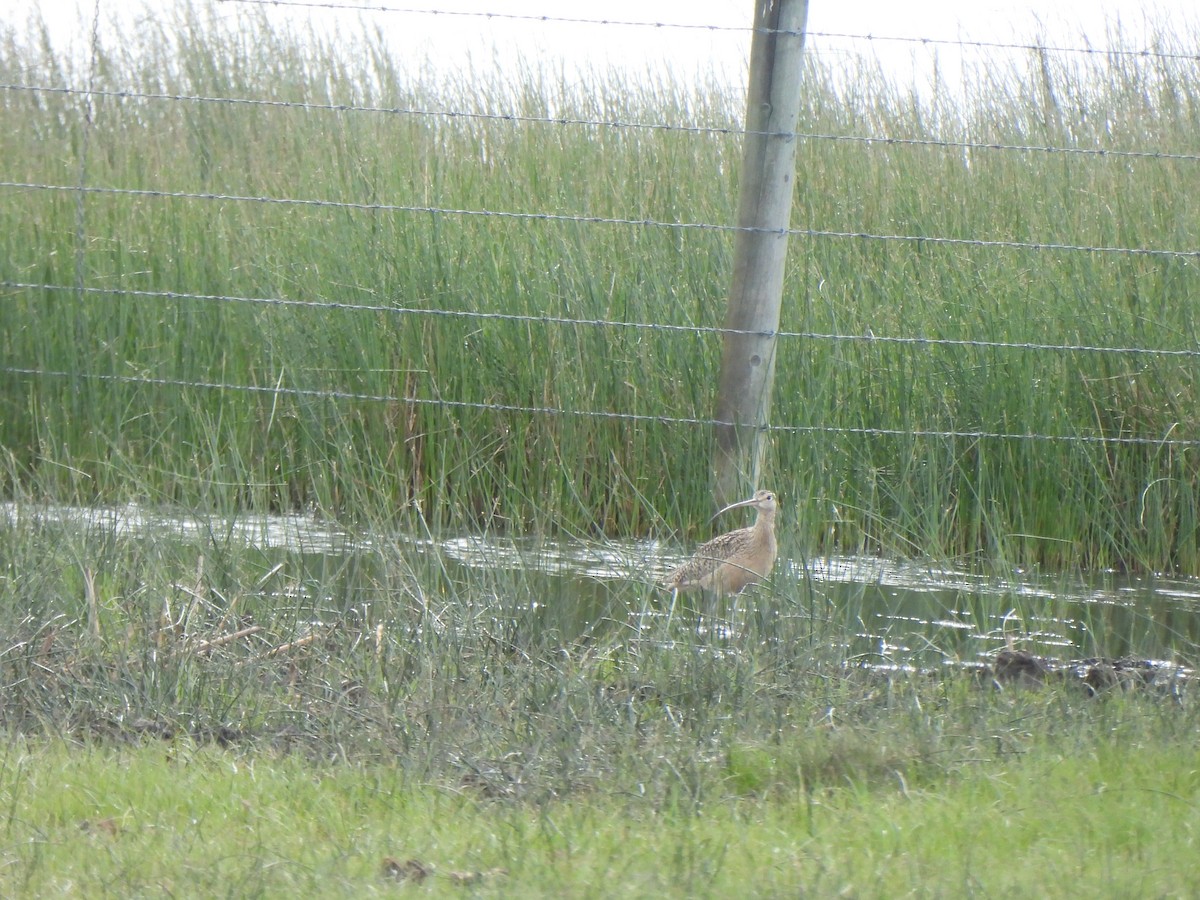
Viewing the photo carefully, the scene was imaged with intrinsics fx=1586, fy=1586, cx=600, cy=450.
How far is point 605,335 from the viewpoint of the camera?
5.73 m

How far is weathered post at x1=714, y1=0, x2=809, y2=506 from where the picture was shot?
491cm

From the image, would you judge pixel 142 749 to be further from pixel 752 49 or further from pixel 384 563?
pixel 752 49

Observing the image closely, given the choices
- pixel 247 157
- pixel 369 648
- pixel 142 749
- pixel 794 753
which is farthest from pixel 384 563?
pixel 247 157

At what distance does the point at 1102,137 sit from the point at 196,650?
518cm

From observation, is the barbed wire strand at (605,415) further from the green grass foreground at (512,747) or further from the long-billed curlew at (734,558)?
the green grass foreground at (512,747)

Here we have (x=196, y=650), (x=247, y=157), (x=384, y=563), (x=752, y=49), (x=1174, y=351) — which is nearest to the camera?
(x=196, y=650)

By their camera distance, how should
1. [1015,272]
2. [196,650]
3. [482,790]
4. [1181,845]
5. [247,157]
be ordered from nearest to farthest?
[1181,845], [482,790], [196,650], [1015,272], [247,157]

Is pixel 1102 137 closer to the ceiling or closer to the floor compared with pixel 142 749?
closer to the ceiling

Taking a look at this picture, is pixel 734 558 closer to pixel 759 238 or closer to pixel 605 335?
pixel 759 238

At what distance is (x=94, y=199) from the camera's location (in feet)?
23.0

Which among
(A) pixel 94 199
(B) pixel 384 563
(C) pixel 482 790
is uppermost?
(A) pixel 94 199

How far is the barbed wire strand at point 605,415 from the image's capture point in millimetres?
5203

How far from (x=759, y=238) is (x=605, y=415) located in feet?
2.60

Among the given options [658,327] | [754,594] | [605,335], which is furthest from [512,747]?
[605,335]
